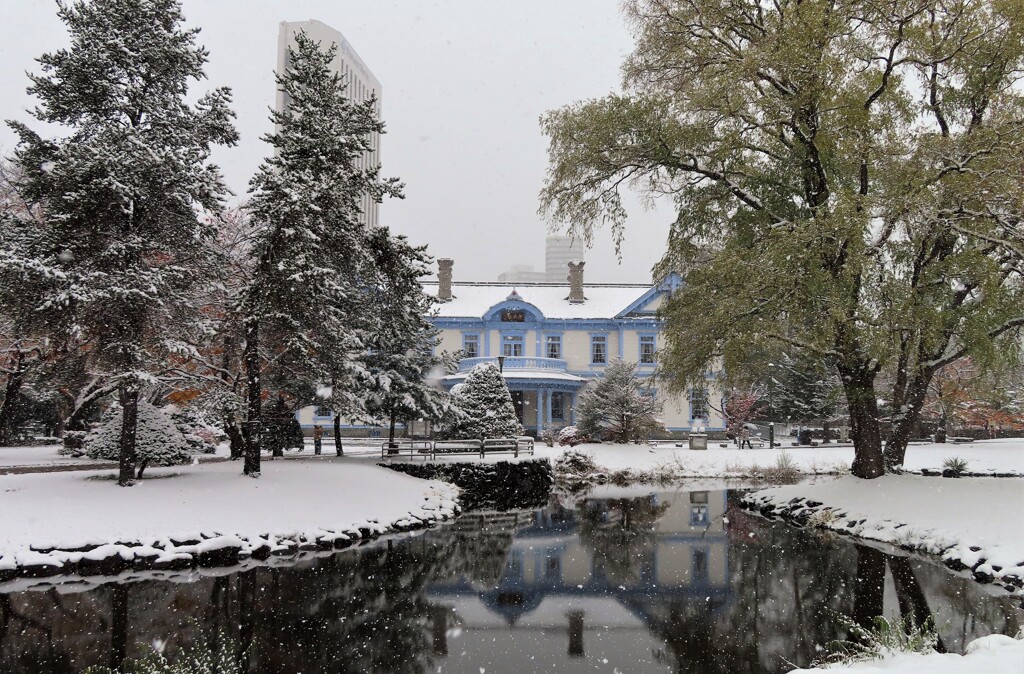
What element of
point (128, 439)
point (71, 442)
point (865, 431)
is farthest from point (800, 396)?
point (71, 442)

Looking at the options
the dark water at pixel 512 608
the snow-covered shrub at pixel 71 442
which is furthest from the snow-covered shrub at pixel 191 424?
the dark water at pixel 512 608

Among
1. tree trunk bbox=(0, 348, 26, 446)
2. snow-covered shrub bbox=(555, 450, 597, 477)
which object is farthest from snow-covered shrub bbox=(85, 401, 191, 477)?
snow-covered shrub bbox=(555, 450, 597, 477)

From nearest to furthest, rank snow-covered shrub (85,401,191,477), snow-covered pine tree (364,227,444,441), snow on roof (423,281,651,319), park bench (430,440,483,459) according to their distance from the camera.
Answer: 1. snow-covered shrub (85,401,191,477)
2. snow-covered pine tree (364,227,444,441)
3. park bench (430,440,483,459)
4. snow on roof (423,281,651,319)

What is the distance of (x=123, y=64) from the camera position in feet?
43.9

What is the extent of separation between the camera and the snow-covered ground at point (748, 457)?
25.7 metres

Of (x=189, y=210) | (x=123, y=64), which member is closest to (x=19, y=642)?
(x=189, y=210)

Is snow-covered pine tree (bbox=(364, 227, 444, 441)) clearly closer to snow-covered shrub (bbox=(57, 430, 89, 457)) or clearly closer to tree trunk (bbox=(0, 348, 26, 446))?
snow-covered shrub (bbox=(57, 430, 89, 457))

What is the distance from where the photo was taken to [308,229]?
14.3m

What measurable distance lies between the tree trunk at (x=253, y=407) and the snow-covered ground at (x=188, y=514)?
1.24 ft

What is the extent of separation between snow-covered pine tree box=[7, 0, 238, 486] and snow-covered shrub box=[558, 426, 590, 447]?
18.9 m

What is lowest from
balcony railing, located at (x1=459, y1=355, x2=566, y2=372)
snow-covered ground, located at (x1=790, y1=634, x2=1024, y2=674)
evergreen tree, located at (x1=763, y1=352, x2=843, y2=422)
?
snow-covered ground, located at (x1=790, y1=634, x2=1024, y2=674)

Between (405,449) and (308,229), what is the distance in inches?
403

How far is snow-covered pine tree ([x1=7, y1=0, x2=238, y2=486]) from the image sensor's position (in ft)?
41.3

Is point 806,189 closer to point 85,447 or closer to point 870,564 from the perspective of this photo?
point 870,564
